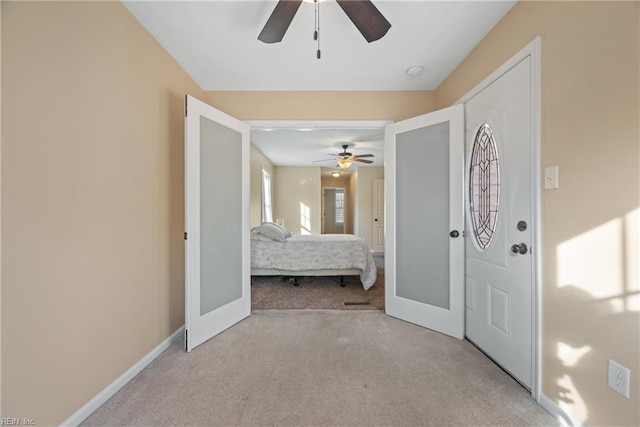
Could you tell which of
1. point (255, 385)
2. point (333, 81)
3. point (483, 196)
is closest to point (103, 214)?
point (255, 385)

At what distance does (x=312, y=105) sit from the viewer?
277cm

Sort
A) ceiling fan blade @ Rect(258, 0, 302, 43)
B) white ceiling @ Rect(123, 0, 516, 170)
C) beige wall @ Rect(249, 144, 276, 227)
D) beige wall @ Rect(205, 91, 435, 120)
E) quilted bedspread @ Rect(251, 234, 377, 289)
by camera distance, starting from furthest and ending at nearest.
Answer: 1. beige wall @ Rect(249, 144, 276, 227)
2. quilted bedspread @ Rect(251, 234, 377, 289)
3. beige wall @ Rect(205, 91, 435, 120)
4. white ceiling @ Rect(123, 0, 516, 170)
5. ceiling fan blade @ Rect(258, 0, 302, 43)

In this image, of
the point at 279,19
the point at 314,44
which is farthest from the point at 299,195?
the point at 279,19

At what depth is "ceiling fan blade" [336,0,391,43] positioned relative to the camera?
136 centimetres

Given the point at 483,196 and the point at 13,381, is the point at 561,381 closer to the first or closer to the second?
the point at 483,196

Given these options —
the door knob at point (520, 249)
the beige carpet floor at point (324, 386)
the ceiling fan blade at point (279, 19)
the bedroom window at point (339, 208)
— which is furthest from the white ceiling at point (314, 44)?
the bedroom window at point (339, 208)

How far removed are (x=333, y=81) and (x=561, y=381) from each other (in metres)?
2.84

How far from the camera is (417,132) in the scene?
246cm

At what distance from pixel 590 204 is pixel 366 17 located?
1.53 metres

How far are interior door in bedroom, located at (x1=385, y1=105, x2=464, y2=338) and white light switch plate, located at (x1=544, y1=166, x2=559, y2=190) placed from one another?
0.76 meters

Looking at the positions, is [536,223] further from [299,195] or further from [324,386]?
[299,195]

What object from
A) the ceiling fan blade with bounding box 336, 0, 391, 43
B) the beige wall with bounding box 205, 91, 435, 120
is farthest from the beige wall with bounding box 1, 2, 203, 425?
the ceiling fan blade with bounding box 336, 0, 391, 43

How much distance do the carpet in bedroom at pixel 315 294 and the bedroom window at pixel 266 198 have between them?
6.97ft

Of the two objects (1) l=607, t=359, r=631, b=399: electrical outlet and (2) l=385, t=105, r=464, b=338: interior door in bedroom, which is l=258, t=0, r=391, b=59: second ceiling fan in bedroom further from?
(1) l=607, t=359, r=631, b=399: electrical outlet
